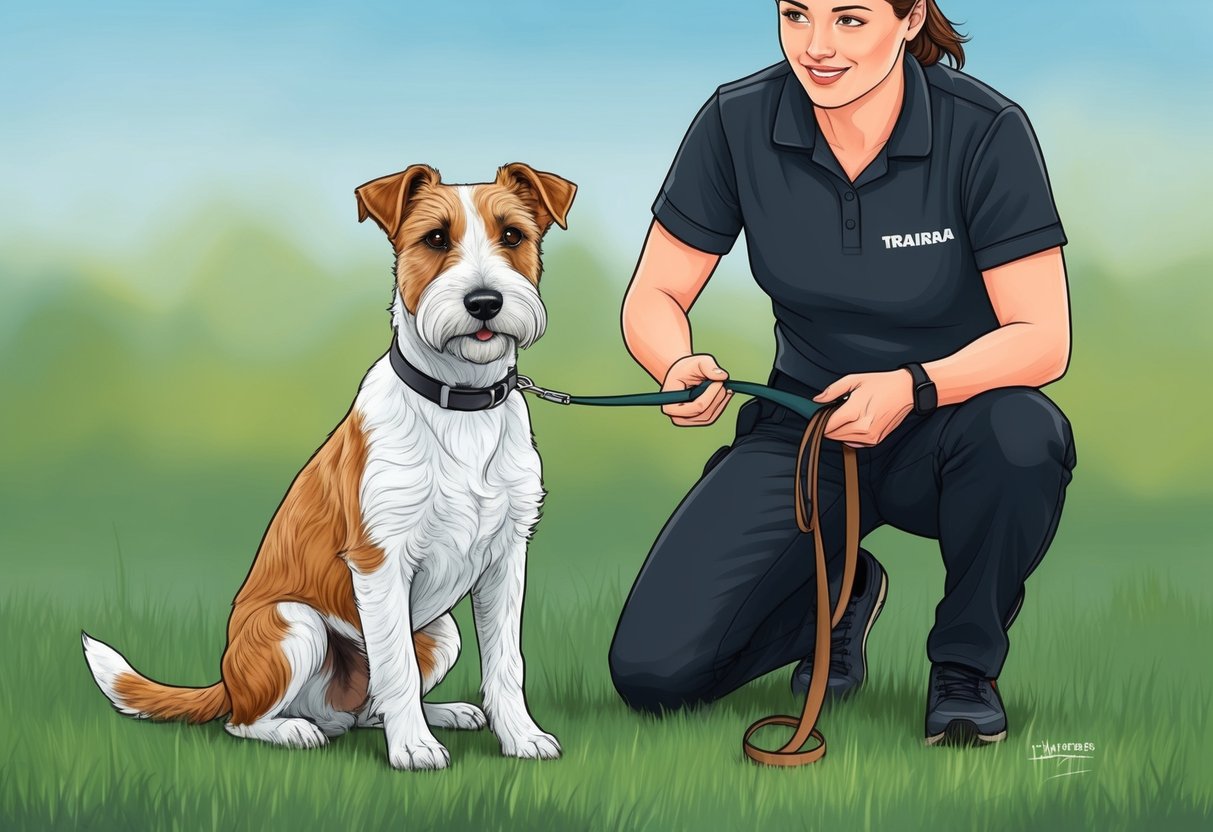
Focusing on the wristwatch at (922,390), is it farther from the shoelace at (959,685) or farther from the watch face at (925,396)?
the shoelace at (959,685)

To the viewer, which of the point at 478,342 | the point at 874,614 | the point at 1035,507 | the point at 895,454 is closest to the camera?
the point at 478,342

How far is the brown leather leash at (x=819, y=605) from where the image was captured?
4.23 m

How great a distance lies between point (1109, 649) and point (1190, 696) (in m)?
0.49

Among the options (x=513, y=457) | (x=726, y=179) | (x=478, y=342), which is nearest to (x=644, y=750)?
(x=513, y=457)

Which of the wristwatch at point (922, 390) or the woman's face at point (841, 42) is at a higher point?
the woman's face at point (841, 42)

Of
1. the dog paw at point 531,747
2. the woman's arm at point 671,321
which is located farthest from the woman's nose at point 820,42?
the dog paw at point 531,747

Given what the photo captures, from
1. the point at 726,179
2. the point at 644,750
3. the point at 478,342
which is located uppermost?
the point at 726,179

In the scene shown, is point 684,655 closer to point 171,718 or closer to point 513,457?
point 513,457

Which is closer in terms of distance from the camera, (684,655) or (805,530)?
(805,530)

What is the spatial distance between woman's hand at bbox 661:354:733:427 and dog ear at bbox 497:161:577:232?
668 millimetres

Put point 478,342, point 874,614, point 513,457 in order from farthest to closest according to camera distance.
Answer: point 874,614, point 513,457, point 478,342

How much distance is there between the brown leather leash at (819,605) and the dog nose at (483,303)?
3.50 feet

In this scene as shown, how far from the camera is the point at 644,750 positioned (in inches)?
169

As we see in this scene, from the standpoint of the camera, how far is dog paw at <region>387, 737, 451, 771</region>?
4074 millimetres
